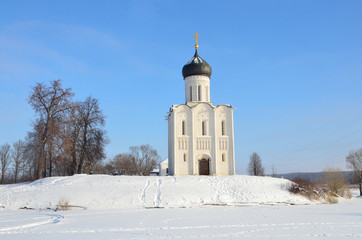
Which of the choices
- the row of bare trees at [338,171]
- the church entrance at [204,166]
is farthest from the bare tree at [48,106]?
the row of bare trees at [338,171]

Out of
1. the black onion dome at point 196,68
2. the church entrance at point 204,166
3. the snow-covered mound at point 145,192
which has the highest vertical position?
the black onion dome at point 196,68

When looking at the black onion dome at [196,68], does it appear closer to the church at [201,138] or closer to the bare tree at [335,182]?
the church at [201,138]

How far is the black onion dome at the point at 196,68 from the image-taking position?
33.3 metres

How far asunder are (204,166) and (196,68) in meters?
10.1

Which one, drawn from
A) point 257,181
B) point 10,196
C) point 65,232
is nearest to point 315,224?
point 65,232

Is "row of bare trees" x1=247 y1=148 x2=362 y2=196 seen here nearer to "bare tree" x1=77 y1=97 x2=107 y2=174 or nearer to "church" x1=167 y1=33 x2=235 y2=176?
"church" x1=167 y1=33 x2=235 y2=176

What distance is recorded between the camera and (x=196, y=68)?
33.2 meters

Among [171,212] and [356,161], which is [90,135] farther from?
[356,161]

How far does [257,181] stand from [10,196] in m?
18.7

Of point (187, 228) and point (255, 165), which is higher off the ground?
point (255, 165)

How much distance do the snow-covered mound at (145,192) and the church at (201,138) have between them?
3900mm

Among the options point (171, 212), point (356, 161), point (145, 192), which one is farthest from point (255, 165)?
point (171, 212)

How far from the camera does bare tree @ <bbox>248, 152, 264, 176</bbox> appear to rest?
54.5 metres

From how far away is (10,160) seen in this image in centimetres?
4956
